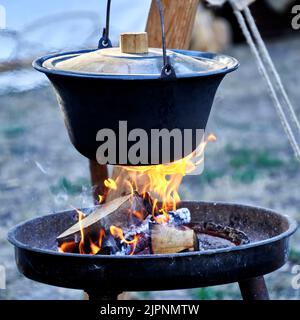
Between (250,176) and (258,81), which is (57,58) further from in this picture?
(258,81)

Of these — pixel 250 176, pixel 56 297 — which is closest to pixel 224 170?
pixel 250 176

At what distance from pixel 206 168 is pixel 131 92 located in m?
3.98

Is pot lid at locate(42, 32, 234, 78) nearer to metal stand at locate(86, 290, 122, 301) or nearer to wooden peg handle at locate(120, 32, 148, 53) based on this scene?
wooden peg handle at locate(120, 32, 148, 53)

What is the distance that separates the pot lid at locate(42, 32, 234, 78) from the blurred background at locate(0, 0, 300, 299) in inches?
28.5

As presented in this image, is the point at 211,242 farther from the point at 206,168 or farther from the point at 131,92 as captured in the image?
the point at 206,168

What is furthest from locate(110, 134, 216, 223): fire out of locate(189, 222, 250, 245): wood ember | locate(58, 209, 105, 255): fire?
locate(58, 209, 105, 255): fire

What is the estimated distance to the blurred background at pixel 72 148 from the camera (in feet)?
14.9

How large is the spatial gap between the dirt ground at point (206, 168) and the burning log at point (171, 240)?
170 cm

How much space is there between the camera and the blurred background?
4547 millimetres

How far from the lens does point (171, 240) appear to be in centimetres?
255

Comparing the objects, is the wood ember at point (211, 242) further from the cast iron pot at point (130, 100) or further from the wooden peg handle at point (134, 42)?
the wooden peg handle at point (134, 42)

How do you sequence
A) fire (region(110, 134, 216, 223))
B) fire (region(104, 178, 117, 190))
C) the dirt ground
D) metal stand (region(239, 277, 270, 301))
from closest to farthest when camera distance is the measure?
1. metal stand (region(239, 277, 270, 301))
2. fire (region(110, 134, 216, 223))
3. fire (region(104, 178, 117, 190))
4. the dirt ground

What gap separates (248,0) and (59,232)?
1.17m
